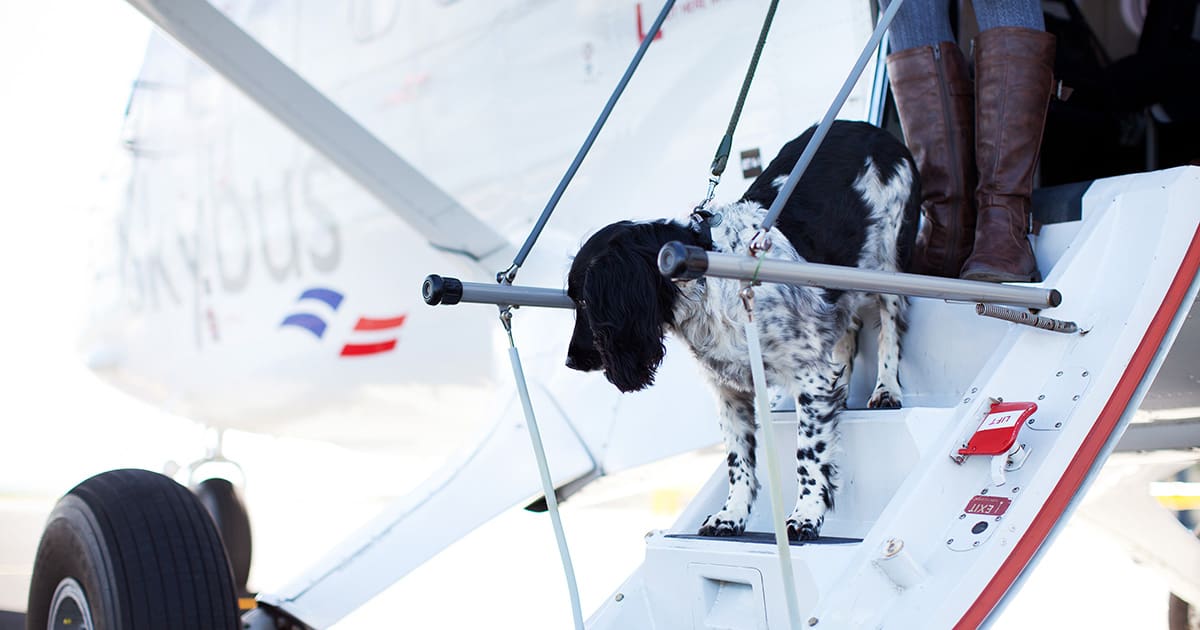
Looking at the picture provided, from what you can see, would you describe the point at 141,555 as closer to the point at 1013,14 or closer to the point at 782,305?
the point at 782,305

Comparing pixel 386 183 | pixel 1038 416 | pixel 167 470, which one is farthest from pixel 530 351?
pixel 167 470

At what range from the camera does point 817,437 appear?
199 centimetres

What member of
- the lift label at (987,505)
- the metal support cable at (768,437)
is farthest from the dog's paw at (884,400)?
the metal support cable at (768,437)

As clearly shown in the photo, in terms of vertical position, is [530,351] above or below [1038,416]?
above

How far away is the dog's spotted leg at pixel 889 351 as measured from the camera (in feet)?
7.22

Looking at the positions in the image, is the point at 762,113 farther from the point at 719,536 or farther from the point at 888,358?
the point at 719,536

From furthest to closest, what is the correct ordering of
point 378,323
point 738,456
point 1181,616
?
1. point 378,323
2. point 1181,616
3. point 738,456

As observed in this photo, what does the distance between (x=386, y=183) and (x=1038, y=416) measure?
75.0 inches

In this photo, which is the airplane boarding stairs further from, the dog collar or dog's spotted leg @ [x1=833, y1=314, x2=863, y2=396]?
the dog collar

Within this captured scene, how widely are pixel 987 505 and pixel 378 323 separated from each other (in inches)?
137

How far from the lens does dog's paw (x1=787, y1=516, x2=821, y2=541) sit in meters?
1.87

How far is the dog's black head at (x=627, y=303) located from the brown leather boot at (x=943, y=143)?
0.76 m

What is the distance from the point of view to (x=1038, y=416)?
5.71ft

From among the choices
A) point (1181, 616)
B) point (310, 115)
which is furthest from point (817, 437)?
point (1181, 616)
